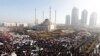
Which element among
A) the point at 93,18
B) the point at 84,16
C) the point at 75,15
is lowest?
the point at 93,18

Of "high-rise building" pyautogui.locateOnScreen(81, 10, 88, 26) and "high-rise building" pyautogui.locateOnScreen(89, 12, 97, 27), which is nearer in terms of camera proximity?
"high-rise building" pyautogui.locateOnScreen(81, 10, 88, 26)

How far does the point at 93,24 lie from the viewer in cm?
5259

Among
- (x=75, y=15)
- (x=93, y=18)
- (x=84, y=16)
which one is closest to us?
(x=84, y=16)

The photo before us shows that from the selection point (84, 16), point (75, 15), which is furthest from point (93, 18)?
point (75, 15)

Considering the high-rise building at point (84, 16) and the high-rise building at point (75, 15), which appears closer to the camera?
the high-rise building at point (84, 16)

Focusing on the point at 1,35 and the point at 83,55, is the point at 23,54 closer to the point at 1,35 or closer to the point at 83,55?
the point at 83,55

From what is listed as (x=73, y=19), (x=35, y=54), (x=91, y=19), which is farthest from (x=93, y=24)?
(x=35, y=54)

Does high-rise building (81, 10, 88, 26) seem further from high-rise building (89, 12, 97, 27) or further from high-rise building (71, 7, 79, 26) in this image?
high-rise building (89, 12, 97, 27)

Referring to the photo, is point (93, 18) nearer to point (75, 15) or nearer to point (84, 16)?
point (84, 16)

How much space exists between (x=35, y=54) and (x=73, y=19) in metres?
44.2

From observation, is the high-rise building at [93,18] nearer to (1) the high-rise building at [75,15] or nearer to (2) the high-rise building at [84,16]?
(2) the high-rise building at [84,16]

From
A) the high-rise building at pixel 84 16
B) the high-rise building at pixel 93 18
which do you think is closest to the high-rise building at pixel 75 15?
the high-rise building at pixel 84 16

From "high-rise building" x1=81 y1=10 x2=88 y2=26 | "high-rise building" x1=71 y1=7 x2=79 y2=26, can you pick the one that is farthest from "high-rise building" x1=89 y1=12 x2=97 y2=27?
"high-rise building" x1=71 y1=7 x2=79 y2=26

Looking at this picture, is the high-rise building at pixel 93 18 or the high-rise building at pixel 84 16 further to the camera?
the high-rise building at pixel 93 18
